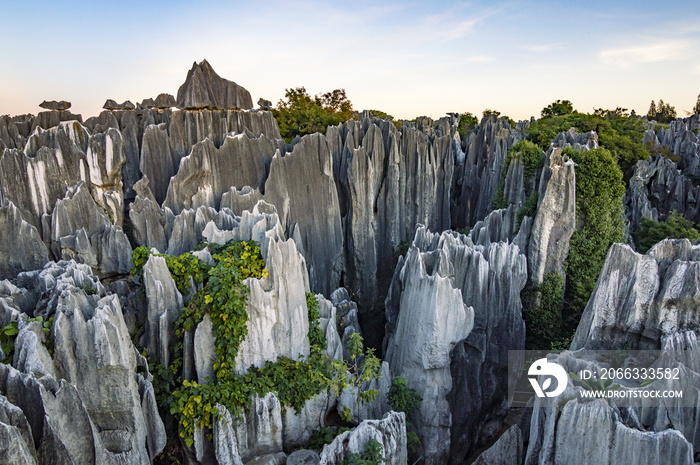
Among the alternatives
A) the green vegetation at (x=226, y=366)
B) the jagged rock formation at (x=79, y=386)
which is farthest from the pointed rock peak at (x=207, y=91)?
the jagged rock formation at (x=79, y=386)

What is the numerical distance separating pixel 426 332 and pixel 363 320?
23.1 feet

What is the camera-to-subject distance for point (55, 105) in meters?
17.7

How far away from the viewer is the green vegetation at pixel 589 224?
15008 mm

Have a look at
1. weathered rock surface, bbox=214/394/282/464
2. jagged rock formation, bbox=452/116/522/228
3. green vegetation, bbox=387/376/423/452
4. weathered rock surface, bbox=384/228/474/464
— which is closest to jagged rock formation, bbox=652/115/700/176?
jagged rock formation, bbox=452/116/522/228

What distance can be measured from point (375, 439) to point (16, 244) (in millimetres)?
11043

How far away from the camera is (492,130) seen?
27656mm

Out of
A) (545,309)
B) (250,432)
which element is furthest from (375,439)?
(545,309)

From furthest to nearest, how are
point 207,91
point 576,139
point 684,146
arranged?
point 684,146 → point 207,91 → point 576,139

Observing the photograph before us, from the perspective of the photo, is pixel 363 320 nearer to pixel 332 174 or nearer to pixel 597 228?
pixel 332 174

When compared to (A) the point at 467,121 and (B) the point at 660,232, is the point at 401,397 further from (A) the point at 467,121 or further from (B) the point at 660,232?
(A) the point at 467,121

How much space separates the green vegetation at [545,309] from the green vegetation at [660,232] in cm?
595

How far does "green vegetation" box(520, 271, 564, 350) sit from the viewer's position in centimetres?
1477

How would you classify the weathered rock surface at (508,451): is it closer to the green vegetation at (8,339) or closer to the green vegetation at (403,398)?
the green vegetation at (403,398)

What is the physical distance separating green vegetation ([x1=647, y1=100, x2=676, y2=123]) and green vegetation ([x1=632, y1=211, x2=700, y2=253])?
2182 inches
